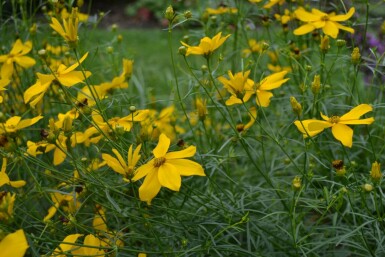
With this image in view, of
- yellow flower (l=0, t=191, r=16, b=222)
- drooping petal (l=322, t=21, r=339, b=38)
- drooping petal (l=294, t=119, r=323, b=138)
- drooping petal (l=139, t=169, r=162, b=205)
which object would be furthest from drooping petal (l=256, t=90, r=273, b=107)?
yellow flower (l=0, t=191, r=16, b=222)

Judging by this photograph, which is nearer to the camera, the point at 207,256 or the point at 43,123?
the point at 207,256

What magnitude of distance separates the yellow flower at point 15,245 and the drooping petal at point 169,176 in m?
0.28

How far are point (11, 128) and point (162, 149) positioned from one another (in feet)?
0.96

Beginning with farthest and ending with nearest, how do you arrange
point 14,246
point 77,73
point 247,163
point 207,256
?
1. point 247,163
2. point 207,256
3. point 77,73
4. point 14,246

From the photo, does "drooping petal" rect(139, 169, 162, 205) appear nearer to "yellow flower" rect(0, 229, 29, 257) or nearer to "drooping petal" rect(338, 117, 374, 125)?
"yellow flower" rect(0, 229, 29, 257)

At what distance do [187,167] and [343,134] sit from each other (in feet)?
1.01

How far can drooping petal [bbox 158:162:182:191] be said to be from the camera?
102 cm

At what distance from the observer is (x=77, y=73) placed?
121 cm

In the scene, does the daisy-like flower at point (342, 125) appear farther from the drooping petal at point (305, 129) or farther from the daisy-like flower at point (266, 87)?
the daisy-like flower at point (266, 87)

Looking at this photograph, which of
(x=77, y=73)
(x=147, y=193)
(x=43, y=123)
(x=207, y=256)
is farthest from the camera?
(x=43, y=123)

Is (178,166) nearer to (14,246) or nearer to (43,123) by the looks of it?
(14,246)

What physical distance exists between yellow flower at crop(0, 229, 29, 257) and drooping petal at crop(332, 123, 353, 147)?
597 mm

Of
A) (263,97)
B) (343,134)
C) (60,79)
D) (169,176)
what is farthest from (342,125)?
(60,79)

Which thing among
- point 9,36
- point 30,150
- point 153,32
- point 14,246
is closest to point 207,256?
A: point 30,150
